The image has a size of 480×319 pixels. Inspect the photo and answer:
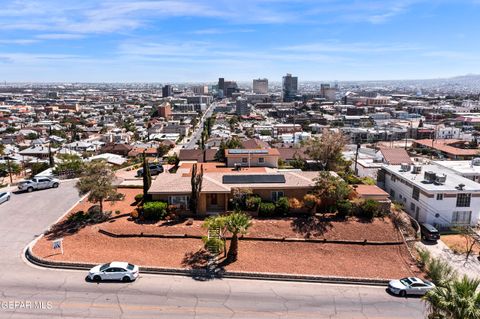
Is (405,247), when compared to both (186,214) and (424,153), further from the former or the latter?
(424,153)

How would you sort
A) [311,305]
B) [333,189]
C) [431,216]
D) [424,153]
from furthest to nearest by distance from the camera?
[424,153] < [431,216] < [333,189] < [311,305]

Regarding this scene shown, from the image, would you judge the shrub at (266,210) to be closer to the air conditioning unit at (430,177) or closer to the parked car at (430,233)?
the parked car at (430,233)

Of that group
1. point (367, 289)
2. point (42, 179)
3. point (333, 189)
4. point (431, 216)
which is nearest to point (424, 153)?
point (431, 216)

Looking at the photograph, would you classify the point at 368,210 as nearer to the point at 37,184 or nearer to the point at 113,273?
the point at 113,273

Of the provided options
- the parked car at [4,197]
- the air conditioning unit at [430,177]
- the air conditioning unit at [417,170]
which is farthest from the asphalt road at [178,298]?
the air conditioning unit at [417,170]

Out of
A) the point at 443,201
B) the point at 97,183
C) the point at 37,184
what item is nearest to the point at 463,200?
the point at 443,201

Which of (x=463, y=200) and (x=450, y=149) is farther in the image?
(x=450, y=149)
